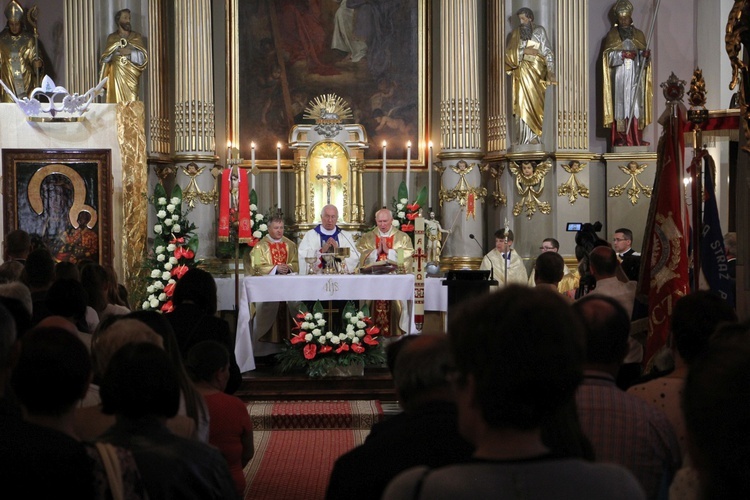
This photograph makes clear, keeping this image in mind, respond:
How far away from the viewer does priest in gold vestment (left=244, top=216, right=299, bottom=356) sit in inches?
482

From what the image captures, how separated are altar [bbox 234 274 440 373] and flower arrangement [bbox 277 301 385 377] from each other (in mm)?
168

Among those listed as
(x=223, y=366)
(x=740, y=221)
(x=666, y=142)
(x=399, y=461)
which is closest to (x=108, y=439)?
(x=399, y=461)

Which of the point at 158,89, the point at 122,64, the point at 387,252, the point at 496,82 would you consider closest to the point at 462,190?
the point at 496,82

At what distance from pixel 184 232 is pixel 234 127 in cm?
242

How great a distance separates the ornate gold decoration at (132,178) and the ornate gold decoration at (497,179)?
4505mm

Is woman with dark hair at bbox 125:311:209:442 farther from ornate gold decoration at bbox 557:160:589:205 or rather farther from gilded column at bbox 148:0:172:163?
ornate gold decoration at bbox 557:160:589:205

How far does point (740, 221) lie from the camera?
6641 millimetres

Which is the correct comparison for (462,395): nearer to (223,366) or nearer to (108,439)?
(108,439)

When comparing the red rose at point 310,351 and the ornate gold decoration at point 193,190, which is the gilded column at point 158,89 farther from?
the red rose at point 310,351

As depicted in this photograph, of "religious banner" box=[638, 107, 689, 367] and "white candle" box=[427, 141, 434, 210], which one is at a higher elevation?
"white candle" box=[427, 141, 434, 210]

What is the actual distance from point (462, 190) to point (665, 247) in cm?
714

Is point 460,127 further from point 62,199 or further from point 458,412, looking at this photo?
point 458,412

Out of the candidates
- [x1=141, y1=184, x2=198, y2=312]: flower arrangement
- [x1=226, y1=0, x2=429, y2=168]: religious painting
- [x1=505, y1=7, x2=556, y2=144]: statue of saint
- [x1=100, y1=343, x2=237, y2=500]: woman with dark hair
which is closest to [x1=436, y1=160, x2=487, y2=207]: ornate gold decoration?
[x1=505, y1=7, x2=556, y2=144]: statue of saint

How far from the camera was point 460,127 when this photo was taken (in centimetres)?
1422
